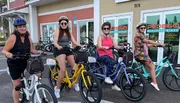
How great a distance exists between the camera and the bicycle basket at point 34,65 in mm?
2559

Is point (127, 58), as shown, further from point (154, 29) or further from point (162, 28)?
point (154, 29)

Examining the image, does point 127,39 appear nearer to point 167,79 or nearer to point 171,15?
point 171,15

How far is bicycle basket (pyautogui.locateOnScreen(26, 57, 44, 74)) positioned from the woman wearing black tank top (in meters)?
0.27

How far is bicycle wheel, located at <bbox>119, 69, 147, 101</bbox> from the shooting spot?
10.6 ft

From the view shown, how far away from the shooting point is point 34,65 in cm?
259

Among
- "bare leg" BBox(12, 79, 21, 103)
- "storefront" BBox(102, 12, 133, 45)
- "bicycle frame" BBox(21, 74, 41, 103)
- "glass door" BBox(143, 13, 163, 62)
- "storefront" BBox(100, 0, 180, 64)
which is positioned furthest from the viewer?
"storefront" BBox(102, 12, 133, 45)

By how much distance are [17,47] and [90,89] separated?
1637 millimetres

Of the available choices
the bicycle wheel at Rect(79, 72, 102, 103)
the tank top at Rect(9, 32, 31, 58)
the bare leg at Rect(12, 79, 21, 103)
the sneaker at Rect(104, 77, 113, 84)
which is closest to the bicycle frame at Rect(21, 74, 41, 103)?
the bare leg at Rect(12, 79, 21, 103)

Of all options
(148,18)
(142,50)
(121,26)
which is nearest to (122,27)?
(121,26)

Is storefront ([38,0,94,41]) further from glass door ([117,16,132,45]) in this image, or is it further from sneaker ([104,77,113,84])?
sneaker ([104,77,113,84])

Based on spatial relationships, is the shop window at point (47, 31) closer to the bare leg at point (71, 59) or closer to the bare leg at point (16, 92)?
the bare leg at point (71, 59)

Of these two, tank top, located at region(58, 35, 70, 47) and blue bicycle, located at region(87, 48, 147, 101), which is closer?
blue bicycle, located at region(87, 48, 147, 101)

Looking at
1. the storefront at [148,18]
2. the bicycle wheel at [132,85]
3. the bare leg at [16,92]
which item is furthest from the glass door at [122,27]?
the bare leg at [16,92]

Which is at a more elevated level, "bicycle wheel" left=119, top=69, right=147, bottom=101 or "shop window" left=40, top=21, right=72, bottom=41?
"shop window" left=40, top=21, right=72, bottom=41
